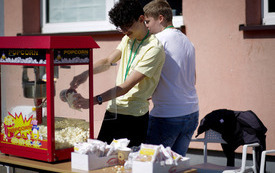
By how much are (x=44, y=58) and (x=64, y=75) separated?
0.58ft

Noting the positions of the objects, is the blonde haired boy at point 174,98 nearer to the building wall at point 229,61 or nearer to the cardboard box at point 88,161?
the cardboard box at point 88,161

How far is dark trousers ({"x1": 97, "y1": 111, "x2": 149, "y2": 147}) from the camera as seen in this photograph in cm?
295

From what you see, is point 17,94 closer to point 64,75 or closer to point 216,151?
point 64,75

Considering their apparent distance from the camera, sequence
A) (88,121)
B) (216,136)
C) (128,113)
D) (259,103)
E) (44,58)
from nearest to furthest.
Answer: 1. (44,58)
2. (88,121)
3. (128,113)
4. (216,136)
5. (259,103)

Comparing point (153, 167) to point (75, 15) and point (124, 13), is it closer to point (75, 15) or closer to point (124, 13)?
point (124, 13)

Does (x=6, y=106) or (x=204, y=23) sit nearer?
(x=6, y=106)

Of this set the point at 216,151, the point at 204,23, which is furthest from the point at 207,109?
the point at 204,23

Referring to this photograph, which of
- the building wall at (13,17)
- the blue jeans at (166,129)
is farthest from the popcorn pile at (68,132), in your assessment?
the building wall at (13,17)

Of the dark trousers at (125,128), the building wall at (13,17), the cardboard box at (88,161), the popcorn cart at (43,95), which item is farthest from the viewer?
the building wall at (13,17)

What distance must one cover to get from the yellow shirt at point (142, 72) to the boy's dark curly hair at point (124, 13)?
0.18 meters

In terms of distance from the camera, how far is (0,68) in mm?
2809

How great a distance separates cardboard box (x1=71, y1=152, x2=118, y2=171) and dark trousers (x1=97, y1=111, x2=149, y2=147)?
482 mm

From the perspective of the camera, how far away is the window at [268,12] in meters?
4.88

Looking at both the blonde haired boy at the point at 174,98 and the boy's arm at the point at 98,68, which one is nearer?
the boy's arm at the point at 98,68
